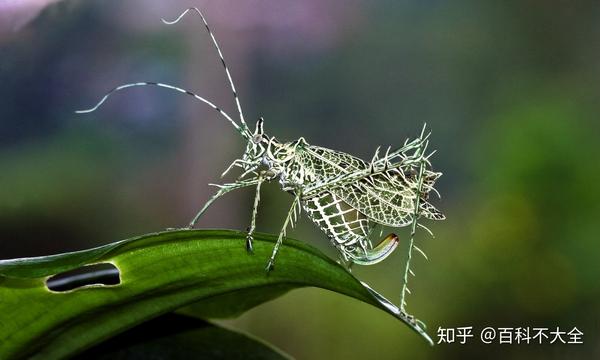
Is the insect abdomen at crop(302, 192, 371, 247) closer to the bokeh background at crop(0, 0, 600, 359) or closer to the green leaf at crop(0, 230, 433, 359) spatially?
the green leaf at crop(0, 230, 433, 359)

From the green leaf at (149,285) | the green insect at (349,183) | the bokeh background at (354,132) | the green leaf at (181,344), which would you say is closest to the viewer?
the green leaf at (149,285)

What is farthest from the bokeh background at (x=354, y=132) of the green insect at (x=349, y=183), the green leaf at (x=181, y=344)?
the green leaf at (x=181, y=344)

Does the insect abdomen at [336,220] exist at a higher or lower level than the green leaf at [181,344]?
higher

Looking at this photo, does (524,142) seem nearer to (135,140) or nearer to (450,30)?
(450,30)

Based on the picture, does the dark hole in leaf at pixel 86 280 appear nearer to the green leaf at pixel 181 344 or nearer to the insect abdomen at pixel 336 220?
the green leaf at pixel 181 344

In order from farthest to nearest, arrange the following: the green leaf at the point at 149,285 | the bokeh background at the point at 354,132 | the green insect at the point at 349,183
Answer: the bokeh background at the point at 354,132
the green insect at the point at 349,183
the green leaf at the point at 149,285

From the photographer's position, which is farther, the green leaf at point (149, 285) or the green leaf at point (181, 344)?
the green leaf at point (181, 344)

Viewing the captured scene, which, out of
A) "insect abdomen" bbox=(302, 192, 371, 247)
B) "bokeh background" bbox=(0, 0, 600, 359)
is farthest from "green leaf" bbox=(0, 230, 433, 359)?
"bokeh background" bbox=(0, 0, 600, 359)
